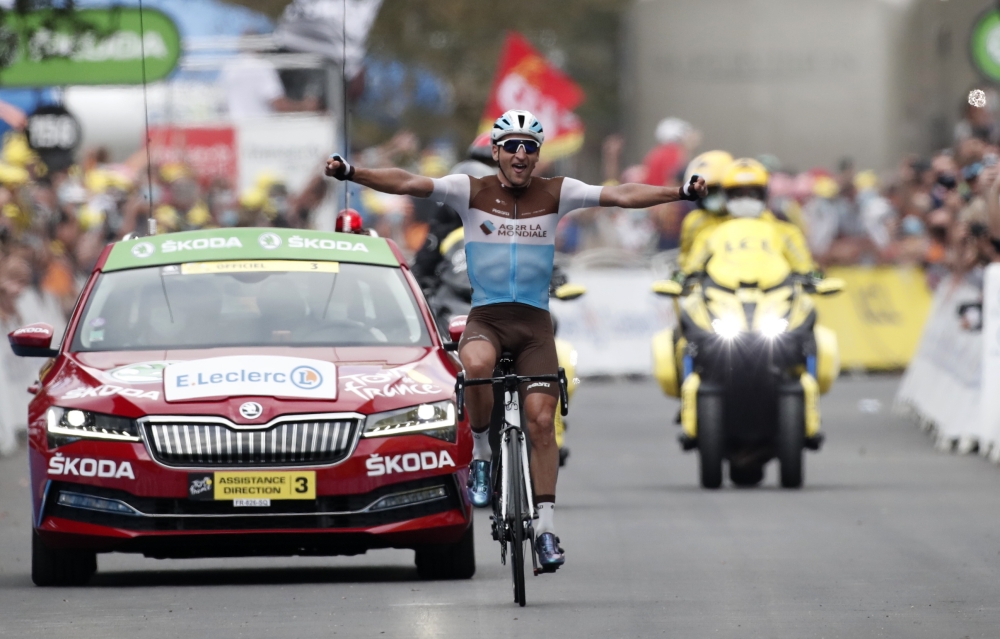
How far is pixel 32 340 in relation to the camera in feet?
35.9

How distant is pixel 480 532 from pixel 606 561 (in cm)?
197

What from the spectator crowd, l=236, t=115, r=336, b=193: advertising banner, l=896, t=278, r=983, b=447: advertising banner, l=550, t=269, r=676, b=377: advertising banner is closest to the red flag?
the spectator crowd

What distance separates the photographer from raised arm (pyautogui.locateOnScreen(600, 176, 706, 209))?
9.97m

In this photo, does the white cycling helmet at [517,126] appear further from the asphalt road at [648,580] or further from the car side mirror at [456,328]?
the asphalt road at [648,580]

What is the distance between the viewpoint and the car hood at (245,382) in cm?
1015

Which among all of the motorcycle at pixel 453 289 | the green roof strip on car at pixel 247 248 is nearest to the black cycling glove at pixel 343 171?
the green roof strip on car at pixel 247 248

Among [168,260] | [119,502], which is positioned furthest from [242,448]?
[168,260]

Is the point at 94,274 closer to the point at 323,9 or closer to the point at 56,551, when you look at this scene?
the point at 56,551

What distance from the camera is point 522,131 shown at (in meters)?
10.2

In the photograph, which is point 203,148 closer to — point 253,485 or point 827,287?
point 827,287

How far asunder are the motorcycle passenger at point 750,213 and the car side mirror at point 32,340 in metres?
5.80

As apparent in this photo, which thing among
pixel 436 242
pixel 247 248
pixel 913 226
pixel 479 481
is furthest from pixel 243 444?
pixel 913 226

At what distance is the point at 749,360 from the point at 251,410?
5712 millimetres

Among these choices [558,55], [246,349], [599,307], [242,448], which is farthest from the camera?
[558,55]
